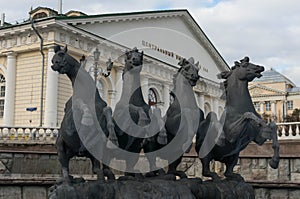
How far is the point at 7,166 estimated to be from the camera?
13211mm

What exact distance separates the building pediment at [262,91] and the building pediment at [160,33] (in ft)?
61.7

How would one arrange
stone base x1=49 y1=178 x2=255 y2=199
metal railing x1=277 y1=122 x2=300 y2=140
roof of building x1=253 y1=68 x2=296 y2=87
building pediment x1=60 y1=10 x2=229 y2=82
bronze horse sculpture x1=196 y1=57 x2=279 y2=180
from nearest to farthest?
stone base x1=49 y1=178 x2=255 y2=199
bronze horse sculpture x1=196 y1=57 x2=279 y2=180
metal railing x1=277 y1=122 x2=300 y2=140
building pediment x1=60 y1=10 x2=229 y2=82
roof of building x1=253 y1=68 x2=296 y2=87

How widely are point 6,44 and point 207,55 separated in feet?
59.5

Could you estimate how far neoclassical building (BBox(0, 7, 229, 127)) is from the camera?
75.8 ft

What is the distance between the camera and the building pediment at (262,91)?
189 ft

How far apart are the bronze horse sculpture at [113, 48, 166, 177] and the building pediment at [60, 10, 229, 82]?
16719 mm

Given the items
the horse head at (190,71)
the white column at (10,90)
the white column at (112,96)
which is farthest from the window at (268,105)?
the horse head at (190,71)

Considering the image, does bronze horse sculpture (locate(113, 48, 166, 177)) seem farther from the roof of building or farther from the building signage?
the roof of building

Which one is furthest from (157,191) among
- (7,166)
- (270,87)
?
(270,87)

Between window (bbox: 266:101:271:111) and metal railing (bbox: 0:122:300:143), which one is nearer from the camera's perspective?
metal railing (bbox: 0:122:300:143)

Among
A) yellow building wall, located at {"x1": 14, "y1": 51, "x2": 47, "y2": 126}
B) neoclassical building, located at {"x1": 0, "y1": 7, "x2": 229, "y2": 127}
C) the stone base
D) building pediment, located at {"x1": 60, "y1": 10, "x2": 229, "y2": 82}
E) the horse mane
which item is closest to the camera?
the stone base

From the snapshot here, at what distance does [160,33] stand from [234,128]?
23.6m

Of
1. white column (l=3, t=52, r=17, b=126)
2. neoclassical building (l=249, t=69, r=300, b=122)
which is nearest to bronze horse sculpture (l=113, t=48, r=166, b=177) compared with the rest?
white column (l=3, t=52, r=17, b=126)

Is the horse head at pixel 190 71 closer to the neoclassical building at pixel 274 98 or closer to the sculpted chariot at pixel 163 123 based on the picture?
the sculpted chariot at pixel 163 123
